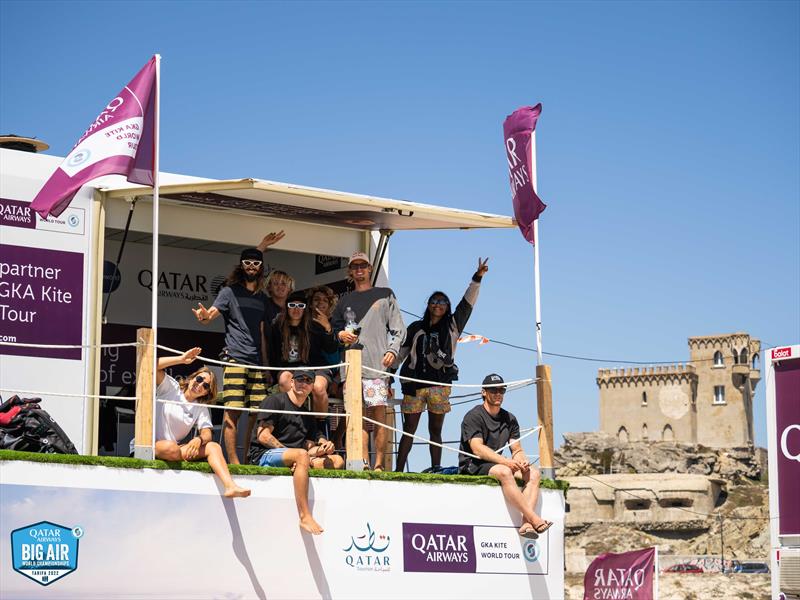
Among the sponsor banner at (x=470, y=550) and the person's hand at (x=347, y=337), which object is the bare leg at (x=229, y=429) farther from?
the sponsor banner at (x=470, y=550)

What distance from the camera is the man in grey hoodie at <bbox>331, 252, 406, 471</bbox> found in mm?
11273

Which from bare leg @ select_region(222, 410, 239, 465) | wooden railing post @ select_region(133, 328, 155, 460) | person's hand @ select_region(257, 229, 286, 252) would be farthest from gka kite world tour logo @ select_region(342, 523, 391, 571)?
person's hand @ select_region(257, 229, 286, 252)

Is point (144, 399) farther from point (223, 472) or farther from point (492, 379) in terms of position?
point (492, 379)

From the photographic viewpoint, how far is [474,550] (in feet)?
36.4

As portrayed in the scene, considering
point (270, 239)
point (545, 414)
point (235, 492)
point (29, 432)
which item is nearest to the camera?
point (29, 432)

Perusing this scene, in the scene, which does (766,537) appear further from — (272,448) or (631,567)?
(272,448)

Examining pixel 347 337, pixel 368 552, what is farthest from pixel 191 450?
pixel 347 337

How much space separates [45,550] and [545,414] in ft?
16.2

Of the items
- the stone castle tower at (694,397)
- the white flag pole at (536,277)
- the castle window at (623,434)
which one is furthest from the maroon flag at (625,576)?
the castle window at (623,434)

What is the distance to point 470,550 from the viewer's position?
36.3ft

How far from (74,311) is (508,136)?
4.69 metres

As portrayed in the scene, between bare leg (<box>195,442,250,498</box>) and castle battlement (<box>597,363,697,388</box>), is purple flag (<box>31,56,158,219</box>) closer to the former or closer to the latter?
bare leg (<box>195,442,250,498</box>)

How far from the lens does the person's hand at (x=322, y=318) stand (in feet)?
39.3

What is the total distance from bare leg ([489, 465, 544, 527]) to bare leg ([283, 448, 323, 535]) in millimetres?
1805
